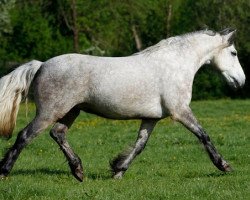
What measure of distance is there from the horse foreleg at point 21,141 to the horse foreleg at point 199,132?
2.12 m

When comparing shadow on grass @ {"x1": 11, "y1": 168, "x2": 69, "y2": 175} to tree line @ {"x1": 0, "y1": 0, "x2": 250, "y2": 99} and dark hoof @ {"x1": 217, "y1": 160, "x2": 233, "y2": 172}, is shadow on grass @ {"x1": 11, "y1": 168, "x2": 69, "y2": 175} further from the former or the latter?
tree line @ {"x1": 0, "y1": 0, "x2": 250, "y2": 99}

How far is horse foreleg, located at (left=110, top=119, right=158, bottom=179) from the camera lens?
12219mm

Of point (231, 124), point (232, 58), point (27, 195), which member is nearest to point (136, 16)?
point (231, 124)

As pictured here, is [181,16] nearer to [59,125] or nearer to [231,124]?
[231,124]

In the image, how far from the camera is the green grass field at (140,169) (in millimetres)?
9812

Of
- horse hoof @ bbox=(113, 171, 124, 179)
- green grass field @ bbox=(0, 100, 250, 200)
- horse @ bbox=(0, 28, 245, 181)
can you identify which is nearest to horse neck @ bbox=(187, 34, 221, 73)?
horse @ bbox=(0, 28, 245, 181)

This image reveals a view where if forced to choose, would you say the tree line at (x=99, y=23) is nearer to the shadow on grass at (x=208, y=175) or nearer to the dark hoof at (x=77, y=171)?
the shadow on grass at (x=208, y=175)

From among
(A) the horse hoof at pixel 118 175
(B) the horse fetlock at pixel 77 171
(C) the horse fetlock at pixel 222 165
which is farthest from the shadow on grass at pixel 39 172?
(C) the horse fetlock at pixel 222 165

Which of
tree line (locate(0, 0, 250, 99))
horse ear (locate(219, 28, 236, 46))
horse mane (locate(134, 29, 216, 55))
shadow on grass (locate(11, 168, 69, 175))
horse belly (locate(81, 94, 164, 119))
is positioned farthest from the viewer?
tree line (locate(0, 0, 250, 99))

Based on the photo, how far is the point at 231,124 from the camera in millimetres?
23172

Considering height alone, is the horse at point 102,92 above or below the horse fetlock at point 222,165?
above

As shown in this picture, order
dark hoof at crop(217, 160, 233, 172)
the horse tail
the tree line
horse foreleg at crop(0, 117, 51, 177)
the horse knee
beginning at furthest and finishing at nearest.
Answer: the tree line < the horse knee < dark hoof at crop(217, 160, 233, 172) < the horse tail < horse foreleg at crop(0, 117, 51, 177)

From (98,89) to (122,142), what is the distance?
695cm

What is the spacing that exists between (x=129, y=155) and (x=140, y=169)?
3.71 feet
